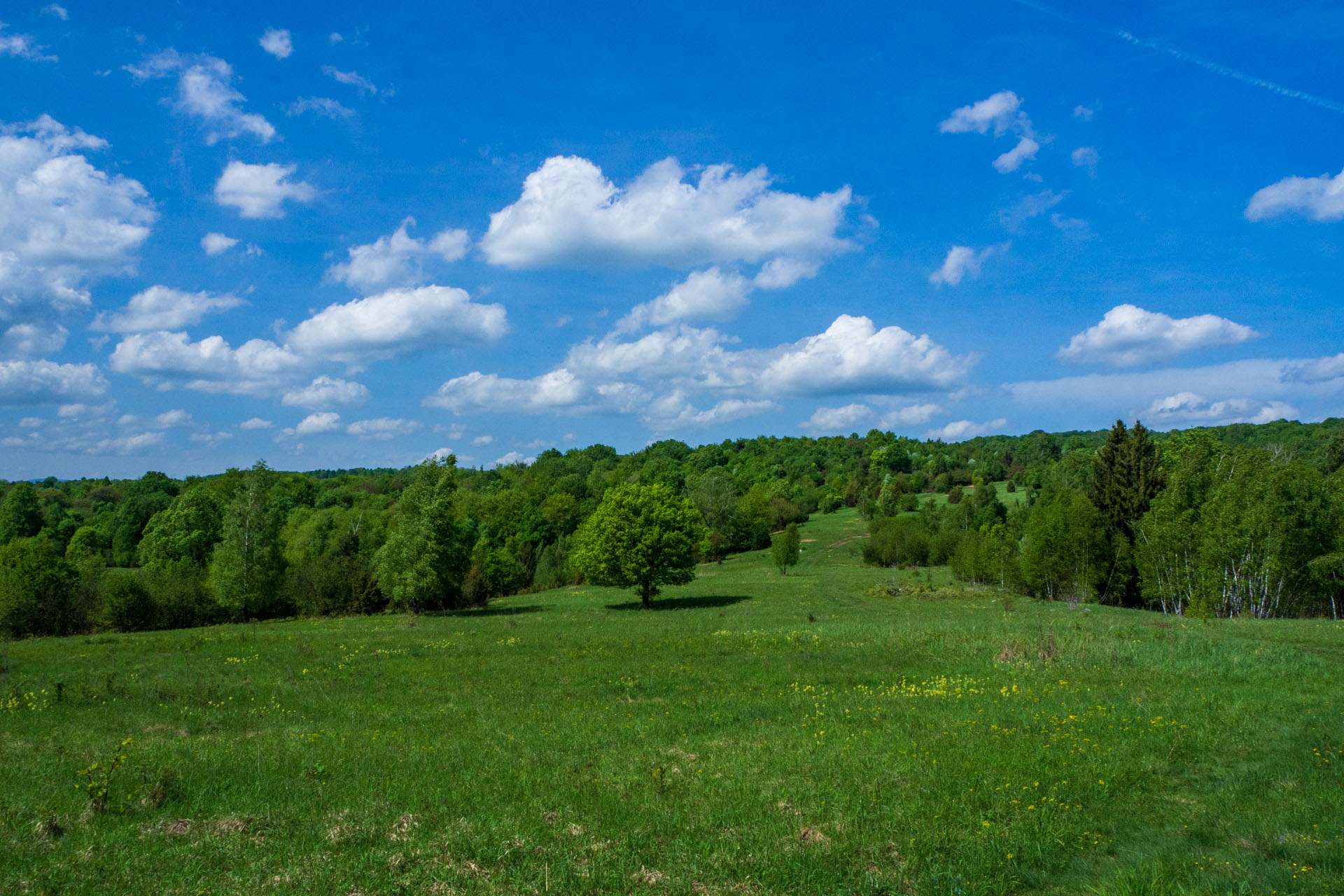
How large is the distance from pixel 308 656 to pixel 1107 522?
2393 inches

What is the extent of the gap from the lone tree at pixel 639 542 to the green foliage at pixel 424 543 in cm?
951

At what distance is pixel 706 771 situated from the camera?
38.4 feet

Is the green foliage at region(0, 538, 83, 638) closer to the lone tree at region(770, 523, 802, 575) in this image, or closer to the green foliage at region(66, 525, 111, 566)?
the green foliage at region(66, 525, 111, 566)

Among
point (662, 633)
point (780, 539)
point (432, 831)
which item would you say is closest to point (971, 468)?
point (780, 539)

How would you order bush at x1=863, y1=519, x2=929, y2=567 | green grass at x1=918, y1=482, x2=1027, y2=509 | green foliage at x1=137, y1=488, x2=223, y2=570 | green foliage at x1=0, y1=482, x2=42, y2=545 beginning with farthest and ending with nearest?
green grass at x1=918, y1=482, x2=1027, y2=509 < green foliage at x1=0, y1=482, x2=42, y2=545 < bush at x1=863, y1=519, x2=929, y2=567 < green foliage at x1=137, y1=488, x2=223, y2=570

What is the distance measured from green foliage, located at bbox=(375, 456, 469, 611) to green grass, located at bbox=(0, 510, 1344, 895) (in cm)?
2029

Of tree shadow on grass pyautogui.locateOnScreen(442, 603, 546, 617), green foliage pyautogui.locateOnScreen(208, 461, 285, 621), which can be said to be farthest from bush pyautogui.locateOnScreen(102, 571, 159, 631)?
tree shadow on grass pyautogui.locateOnScreen(442, 603, 546, 617)

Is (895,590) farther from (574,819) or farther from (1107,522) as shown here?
(574,819)

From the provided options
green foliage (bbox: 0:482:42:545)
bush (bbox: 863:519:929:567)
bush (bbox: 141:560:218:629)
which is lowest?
bush (bbox: 863:519:929:567)

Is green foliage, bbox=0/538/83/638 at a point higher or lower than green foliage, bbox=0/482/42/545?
lower

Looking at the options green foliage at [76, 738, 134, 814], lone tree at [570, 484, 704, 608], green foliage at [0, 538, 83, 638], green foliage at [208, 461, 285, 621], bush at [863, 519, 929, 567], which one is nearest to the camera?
green foliage at [76, 738, 134, 814]

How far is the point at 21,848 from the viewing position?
27.2 feet

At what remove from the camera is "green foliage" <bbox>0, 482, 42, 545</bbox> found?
293 feet

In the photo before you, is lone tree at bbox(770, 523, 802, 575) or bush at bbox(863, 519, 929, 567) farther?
bush at bbox(863, 519, 929, 567)
